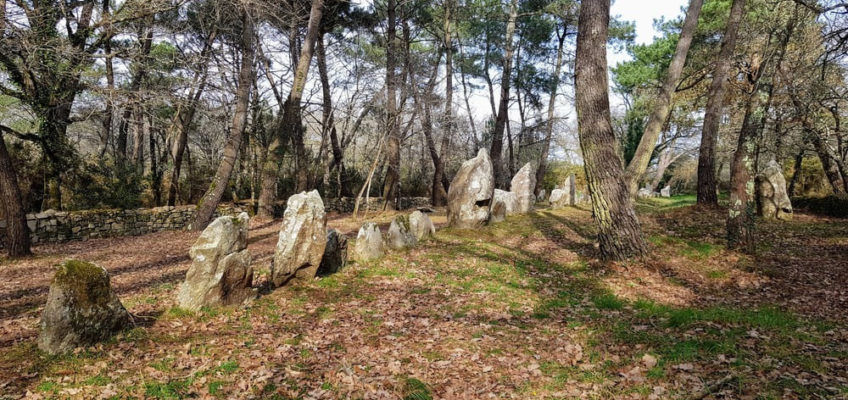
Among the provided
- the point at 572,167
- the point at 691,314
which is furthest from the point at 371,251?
the point at 572,167

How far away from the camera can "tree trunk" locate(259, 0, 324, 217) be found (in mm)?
13862

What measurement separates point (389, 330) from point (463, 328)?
0.93m

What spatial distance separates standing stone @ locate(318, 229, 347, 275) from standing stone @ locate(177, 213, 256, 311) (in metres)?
1.69

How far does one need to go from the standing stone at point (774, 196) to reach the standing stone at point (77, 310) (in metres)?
14.5

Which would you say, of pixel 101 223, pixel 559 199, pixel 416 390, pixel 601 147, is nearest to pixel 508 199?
pixel 559 199

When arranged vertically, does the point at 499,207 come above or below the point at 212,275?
above

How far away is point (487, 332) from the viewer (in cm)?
489

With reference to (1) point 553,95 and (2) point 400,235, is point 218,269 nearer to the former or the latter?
(2) point 400,235

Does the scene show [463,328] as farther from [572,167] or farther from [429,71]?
[572,167]

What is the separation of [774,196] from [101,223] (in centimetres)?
1983

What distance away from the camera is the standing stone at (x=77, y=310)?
3699 mm

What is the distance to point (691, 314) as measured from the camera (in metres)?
4.87

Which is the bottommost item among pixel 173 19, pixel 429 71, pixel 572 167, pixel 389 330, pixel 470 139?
pixel 389 330

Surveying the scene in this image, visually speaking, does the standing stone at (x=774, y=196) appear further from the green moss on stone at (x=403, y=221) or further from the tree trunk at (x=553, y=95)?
the tree trunk at (x=553, y=95)
